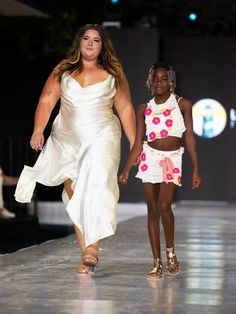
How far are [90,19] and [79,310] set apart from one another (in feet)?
34.4

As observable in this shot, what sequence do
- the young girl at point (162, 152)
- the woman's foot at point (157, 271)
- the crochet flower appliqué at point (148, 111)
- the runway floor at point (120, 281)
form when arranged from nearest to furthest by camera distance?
1. the runway floor at point (120, 281)
2. the woman's foot at point (157, 271)
3. the young girl at point (162, 152)
4. the crochet flower appliqué at point (148, 111)

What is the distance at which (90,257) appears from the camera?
4.52 metres

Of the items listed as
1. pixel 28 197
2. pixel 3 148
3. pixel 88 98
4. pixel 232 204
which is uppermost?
pixel 88 98

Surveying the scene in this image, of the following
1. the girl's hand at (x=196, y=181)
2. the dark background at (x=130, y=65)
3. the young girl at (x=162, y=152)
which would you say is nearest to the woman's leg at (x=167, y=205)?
the young girl at (x=162, y=152)

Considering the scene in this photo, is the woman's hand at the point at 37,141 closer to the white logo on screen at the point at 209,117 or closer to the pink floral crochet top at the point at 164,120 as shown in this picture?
the pink floral crochet top at the point at 164,120

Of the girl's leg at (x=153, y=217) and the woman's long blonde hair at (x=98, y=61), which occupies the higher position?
the woman's long blonde hair at (x=98, y=61)

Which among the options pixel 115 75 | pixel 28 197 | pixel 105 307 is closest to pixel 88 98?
pixel 115 75

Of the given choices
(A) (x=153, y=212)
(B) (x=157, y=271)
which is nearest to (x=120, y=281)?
(B) (x=157, y=271)

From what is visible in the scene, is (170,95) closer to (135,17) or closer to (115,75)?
(115,75)

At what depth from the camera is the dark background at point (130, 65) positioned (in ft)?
39.8

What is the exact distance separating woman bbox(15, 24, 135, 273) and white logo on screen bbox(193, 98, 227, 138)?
27.9 feet

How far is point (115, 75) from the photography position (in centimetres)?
472

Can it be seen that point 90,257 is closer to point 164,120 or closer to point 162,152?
point 162,152

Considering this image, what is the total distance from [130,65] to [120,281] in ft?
27.8
